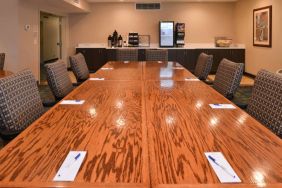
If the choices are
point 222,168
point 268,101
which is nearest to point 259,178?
point 222,168

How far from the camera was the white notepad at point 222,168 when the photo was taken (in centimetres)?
96

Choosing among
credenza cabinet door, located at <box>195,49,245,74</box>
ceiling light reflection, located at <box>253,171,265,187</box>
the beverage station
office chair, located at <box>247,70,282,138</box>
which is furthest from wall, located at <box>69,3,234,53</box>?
ceiling light reflection, located at <box>253,171,265,187</box>

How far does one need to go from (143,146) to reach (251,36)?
7.67 m

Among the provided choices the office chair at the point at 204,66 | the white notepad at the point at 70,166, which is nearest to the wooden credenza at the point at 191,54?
the office chair at the point at 204,66

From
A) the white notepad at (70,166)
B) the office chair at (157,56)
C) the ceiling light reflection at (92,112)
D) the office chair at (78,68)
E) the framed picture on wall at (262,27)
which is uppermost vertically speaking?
the framed picture on wall at (262,27)

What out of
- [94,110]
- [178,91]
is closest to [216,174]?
[94,110]

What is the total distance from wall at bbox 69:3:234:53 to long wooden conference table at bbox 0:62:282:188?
7.45 metres

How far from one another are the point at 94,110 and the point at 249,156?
3.39ft

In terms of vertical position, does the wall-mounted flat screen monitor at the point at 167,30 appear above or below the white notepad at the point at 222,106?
above

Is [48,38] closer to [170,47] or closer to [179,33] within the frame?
[170,47]

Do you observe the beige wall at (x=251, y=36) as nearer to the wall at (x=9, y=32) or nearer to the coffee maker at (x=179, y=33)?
the coffee maker at (x=179, y=33)

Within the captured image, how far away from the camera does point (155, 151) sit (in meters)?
1.20

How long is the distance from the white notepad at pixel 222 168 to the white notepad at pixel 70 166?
0.48 meters

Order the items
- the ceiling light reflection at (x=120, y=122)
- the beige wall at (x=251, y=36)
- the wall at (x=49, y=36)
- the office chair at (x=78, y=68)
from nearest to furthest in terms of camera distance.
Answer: the ceiling light reflection at (x=120, y=122)
the office chair at (x=78, y=68)
the beige wall at (x=251, y=36)
the wall at (x=49, y=36)
